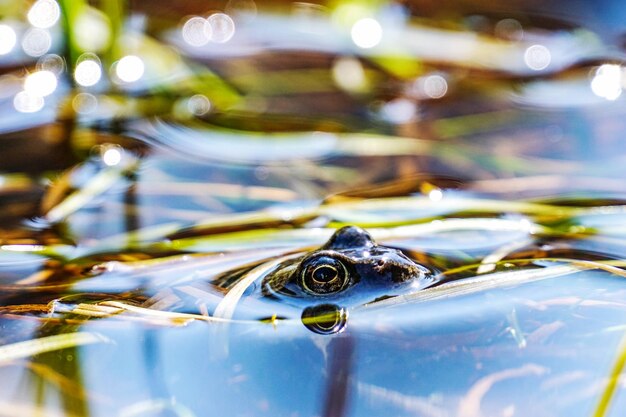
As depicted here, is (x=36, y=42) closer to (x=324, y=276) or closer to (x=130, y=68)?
(x=130, y=68)

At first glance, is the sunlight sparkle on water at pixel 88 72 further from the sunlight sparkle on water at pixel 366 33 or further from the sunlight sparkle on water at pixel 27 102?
the sunlight sparkle on water at pixel 366 33

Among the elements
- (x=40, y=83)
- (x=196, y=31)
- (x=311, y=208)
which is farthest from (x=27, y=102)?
(x=311, y=208)

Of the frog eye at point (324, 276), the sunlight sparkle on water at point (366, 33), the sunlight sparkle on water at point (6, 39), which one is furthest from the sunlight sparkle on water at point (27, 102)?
the frog eye at point (324, 276)

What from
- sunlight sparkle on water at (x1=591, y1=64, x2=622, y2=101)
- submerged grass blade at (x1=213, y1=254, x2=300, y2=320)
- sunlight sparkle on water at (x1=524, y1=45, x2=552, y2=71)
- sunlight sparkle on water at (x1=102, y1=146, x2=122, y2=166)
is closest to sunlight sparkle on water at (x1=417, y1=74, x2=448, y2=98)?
sunlight sparkle on water at (x1=524, y1=45, x2=552, y2=71)

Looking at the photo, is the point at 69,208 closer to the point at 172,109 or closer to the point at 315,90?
the point at 172,109

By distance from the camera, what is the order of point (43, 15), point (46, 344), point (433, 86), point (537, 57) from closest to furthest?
point (46, 344), point (433, 86), point (537, 57), point (43, 15)
